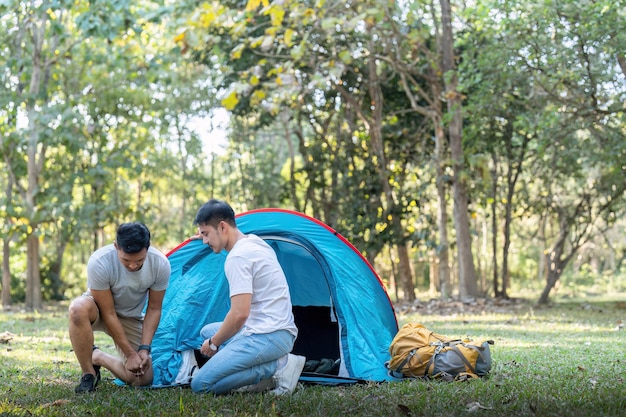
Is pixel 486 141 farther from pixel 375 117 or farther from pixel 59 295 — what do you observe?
pixel 59 295

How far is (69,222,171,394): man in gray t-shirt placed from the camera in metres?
4.49

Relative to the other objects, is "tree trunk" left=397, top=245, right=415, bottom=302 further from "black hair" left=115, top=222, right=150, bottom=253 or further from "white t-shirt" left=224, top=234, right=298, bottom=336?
"black hair" left=115, top=222, right=150, bottom=253

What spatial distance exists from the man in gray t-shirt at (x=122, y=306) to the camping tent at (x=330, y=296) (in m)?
0.59

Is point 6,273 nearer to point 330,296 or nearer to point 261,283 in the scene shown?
point 330,296

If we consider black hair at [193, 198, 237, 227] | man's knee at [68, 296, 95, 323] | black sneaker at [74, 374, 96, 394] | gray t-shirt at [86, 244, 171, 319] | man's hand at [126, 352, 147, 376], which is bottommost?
black sneaker at [74, 374, 96, 394]

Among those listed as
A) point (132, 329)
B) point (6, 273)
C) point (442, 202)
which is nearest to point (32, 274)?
point (6, 273)

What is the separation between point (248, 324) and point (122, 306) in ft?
2.81

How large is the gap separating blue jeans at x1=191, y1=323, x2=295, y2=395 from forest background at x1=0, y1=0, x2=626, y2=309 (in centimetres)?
452

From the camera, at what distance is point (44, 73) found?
42.9 ft

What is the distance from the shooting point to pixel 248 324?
14.6 ft

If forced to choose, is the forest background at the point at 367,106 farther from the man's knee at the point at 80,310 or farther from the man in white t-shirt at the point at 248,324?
the man's knee at the point at 80,310

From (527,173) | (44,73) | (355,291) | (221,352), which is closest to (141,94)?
(44,73)

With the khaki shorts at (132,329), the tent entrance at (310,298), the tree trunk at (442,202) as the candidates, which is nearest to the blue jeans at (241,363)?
the khaki shorts at (132,329)

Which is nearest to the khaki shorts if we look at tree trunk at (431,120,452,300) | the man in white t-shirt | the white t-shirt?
the man in white t-shirt
